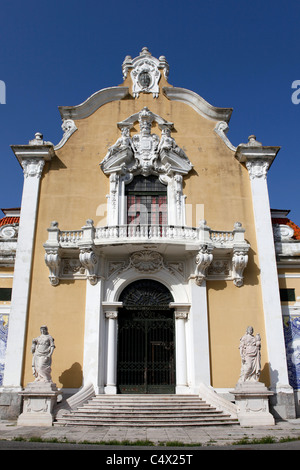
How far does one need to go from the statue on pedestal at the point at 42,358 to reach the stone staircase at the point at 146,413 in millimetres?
1295

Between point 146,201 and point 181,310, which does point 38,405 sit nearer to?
point 181,310

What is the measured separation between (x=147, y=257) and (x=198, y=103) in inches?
289

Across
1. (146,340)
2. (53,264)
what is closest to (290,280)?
(146,340)

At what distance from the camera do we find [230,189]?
16.3 m

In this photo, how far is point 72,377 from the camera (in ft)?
45.0

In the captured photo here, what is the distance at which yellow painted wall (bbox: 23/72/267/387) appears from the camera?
14094 mm

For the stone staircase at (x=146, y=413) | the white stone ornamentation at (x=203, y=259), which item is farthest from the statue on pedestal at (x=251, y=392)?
the white stone ornamentation at (x=203, y=259)

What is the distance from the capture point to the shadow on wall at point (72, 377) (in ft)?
44.7

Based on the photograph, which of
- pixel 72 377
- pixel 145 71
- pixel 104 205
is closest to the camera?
pixel 72 377

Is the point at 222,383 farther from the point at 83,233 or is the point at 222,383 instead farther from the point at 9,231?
the point at 9,231

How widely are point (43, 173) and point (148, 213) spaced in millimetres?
4521

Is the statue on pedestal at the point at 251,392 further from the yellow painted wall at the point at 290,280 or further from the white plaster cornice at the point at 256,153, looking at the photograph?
the white plaster cornice at the point at 256,153
